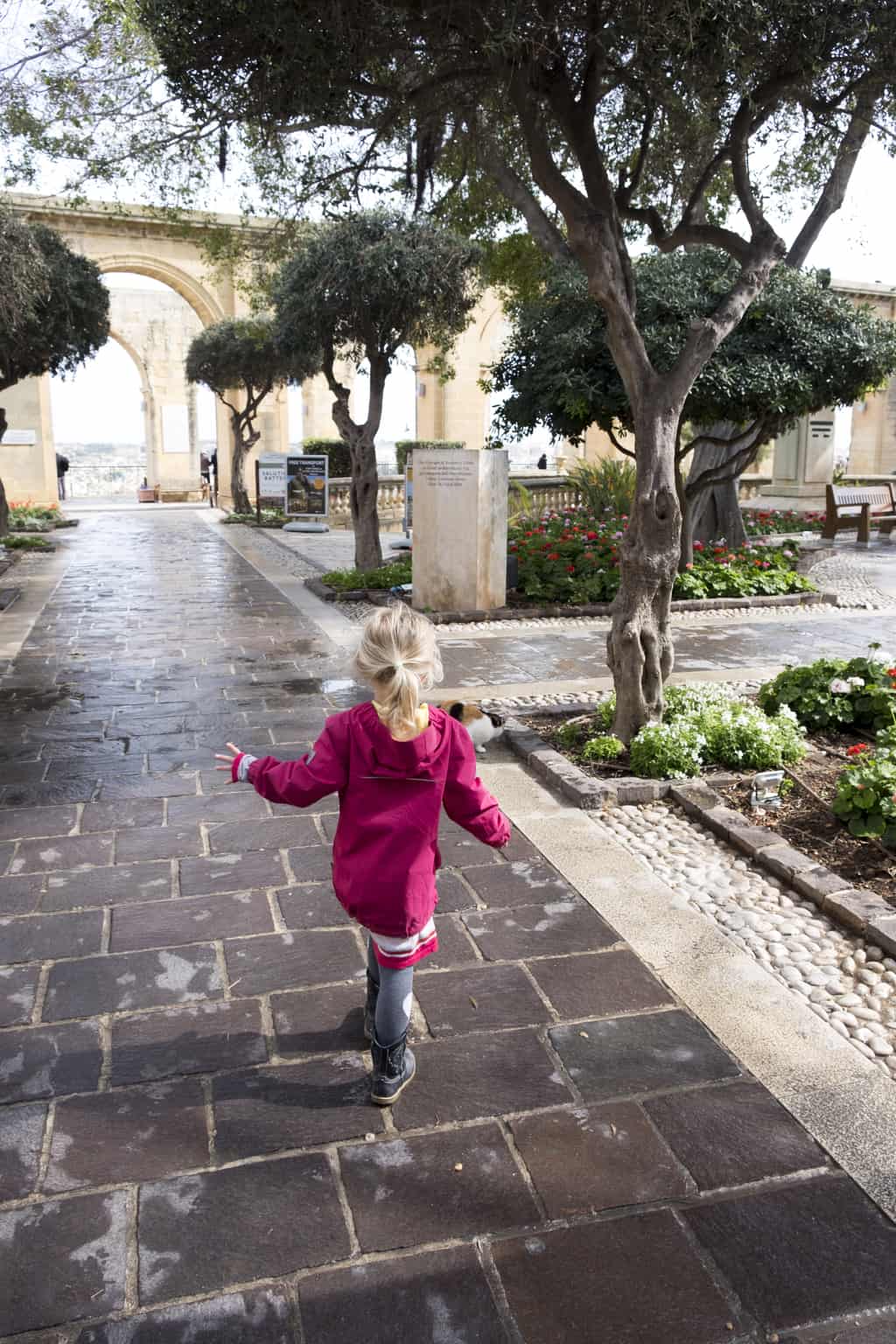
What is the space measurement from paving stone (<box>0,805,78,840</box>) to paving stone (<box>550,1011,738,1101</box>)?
2440mm

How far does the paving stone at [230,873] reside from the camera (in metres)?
3.70

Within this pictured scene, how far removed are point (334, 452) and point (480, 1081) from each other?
22.1m

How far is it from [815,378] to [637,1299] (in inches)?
347

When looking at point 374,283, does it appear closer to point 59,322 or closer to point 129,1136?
point 59,322

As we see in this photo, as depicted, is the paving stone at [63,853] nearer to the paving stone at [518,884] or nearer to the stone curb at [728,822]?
the paving stone at [518,884]

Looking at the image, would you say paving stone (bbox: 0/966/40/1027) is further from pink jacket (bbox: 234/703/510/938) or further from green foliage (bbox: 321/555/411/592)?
green foliage (bbox: 321/555/411/592)

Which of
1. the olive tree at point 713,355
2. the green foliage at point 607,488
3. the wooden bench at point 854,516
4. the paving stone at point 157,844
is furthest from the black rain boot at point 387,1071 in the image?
the wooden bench at point 854,516

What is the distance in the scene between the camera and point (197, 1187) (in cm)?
219

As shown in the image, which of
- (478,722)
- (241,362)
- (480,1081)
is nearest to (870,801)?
(478,722)

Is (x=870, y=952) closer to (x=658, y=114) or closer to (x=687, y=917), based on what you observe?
(x=687, y=917)

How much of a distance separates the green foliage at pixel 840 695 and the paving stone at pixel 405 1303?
386 centimetres

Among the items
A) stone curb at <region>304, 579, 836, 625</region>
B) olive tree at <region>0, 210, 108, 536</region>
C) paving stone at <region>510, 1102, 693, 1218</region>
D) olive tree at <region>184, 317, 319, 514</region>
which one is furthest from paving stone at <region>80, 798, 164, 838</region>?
olive tree at <region>184, 317, 319, 514</region>

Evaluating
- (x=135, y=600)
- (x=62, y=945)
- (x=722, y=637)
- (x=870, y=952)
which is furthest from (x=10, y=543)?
(x=870, y=952)

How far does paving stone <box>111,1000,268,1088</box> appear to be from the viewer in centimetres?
262
